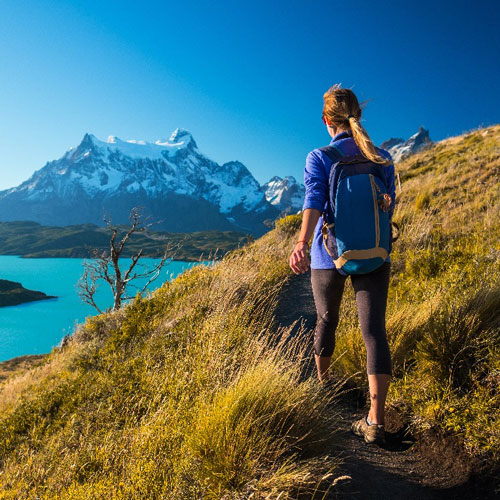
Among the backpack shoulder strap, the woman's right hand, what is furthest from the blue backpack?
the woman's right hand

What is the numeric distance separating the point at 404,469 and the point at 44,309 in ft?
342

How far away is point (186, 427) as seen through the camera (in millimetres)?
2010

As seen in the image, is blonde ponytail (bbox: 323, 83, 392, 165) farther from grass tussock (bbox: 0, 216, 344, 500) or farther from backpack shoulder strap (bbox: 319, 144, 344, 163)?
grass tussock (bbox: 0, 216, 344, 500)

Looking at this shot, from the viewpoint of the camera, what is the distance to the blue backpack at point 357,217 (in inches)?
76.2

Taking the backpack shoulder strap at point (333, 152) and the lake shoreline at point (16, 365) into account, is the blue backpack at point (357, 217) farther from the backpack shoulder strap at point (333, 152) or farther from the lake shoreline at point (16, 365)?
the lake shoreline at point (16, 365)

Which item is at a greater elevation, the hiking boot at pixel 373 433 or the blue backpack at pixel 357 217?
the blue backpack at pixel 357 217

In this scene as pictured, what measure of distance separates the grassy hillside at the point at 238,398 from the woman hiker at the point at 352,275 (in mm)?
392

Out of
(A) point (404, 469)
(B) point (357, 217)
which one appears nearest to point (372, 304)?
(B) point (357, 217)

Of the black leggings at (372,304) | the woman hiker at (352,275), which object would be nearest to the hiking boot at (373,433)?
the woman hiker at (352,275)

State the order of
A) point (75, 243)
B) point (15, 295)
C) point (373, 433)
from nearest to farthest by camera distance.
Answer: point (373, 433) → point (15, 295) → point (75, 243)

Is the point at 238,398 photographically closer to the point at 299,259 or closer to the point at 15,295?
the point at 299,259

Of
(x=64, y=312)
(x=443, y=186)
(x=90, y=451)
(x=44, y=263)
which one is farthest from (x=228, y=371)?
(x=44, y=263)

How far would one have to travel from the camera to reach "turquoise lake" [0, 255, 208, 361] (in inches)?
2623

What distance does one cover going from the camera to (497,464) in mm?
1842
